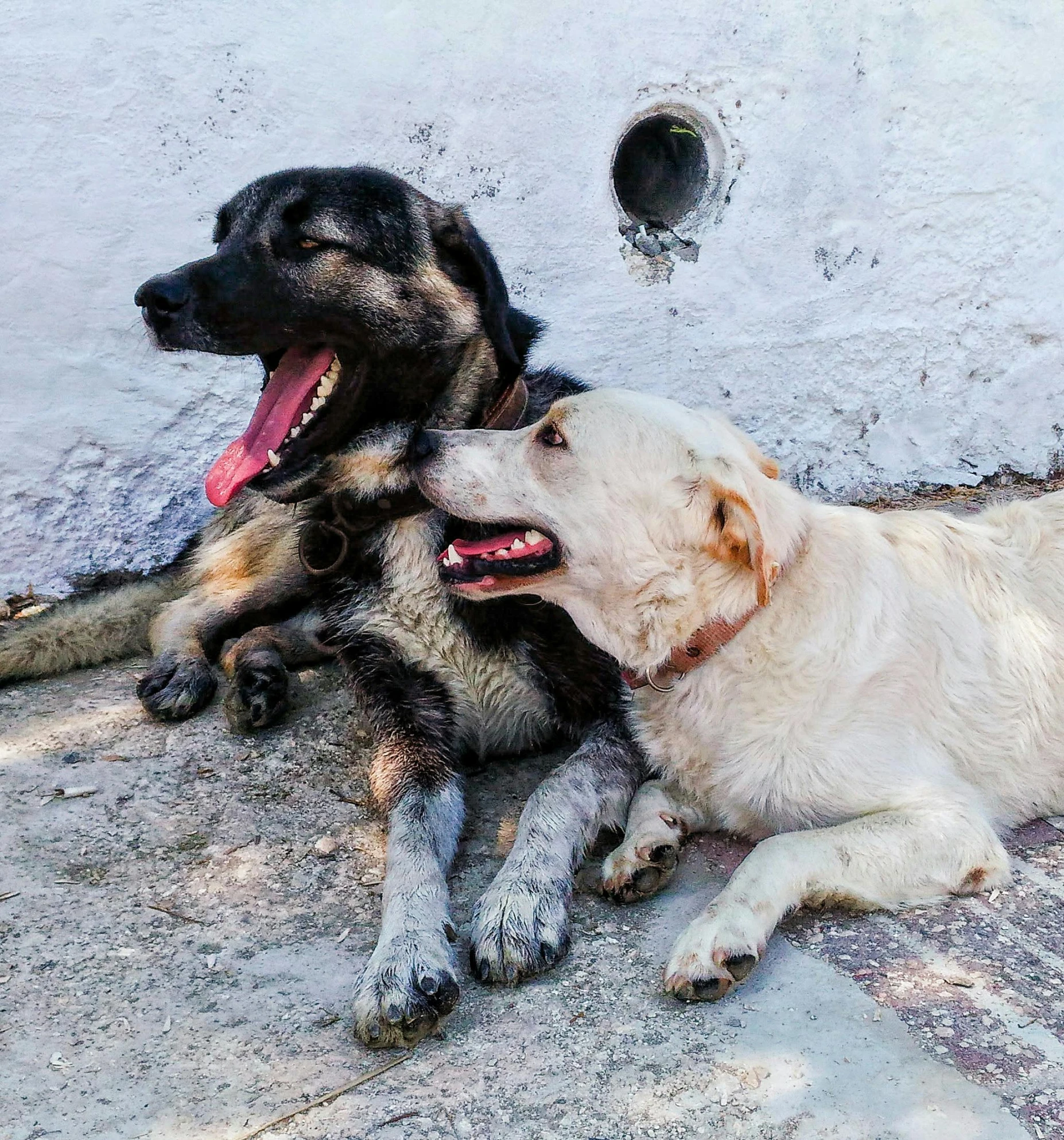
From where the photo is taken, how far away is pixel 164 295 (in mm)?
3055

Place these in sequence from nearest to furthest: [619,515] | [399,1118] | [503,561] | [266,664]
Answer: [399,1118] < [619,515] < [503,561] < [266,664]

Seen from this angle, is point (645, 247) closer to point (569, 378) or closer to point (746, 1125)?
point (569, 378)

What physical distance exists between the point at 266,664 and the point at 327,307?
117cm

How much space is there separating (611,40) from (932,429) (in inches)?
88.9

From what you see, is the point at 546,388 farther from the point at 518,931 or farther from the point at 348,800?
the point at 518,931

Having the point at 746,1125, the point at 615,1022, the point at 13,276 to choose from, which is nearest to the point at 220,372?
the point at 13,276

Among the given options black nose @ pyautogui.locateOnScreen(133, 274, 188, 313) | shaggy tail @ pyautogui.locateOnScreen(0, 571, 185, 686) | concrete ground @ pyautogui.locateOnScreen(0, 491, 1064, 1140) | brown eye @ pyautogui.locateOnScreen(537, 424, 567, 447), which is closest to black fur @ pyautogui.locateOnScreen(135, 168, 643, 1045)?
black nose @ pyautogui.locateOnScreen(133, 274, 188, 313)

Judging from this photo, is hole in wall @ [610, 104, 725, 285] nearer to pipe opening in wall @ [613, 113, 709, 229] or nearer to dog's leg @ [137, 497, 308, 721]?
pipe opening in wall @ [613, 113, 709, 229]

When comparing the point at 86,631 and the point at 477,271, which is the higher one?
the point at 477,271

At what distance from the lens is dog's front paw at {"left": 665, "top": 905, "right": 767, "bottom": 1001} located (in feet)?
7.50

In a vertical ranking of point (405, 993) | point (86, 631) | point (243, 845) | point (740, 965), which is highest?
point (740, 965)

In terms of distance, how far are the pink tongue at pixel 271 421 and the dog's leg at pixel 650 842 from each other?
141cm

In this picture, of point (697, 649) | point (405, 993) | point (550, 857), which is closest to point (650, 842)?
point (550, 857)

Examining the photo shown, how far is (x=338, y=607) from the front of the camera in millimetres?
3604
